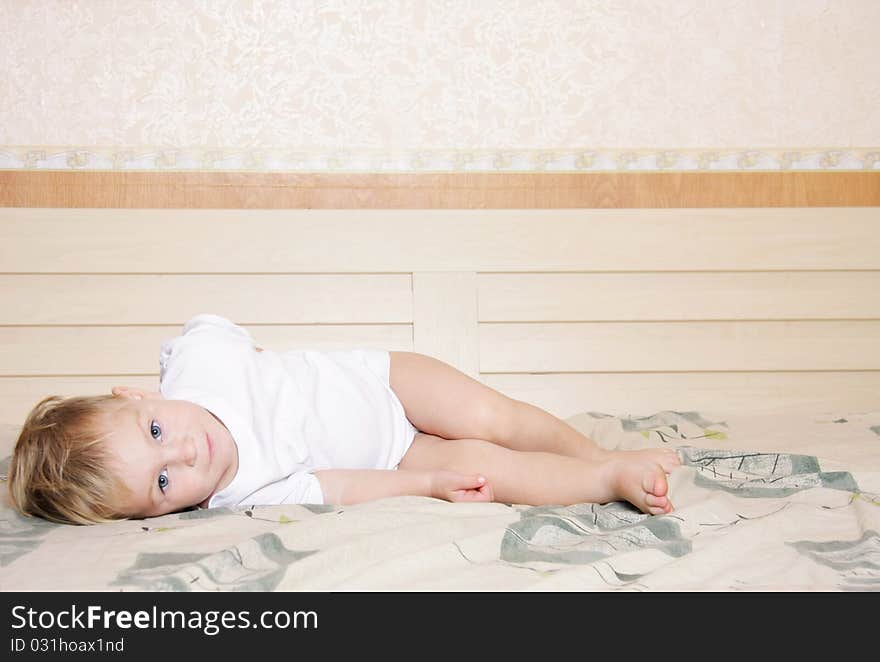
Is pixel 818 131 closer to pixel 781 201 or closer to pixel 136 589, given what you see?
pixel 781 201

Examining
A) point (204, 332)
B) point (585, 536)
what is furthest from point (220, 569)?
point (204, 332)

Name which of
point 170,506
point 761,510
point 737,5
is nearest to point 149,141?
point 170,506

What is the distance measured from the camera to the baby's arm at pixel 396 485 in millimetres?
1119

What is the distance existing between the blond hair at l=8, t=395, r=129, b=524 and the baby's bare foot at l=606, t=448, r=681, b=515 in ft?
1.93

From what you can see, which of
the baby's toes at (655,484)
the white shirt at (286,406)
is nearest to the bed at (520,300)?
the white shirt at (286,406)

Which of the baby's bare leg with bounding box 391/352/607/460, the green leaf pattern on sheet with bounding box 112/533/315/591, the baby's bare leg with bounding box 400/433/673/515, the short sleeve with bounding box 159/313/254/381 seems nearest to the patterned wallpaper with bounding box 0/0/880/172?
the short sleeve with bounding box 159/313/254/381

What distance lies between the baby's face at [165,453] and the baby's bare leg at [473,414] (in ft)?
1.03

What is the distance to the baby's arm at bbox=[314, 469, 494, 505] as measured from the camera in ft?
3.67

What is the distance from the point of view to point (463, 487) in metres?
1.12

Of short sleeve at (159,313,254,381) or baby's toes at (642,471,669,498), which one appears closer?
baby's toes at (642,471,669,498)

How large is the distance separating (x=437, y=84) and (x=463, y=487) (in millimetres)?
1093

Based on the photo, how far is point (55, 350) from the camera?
1.84m

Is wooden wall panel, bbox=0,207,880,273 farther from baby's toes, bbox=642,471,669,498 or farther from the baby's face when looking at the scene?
baby's toes, bbox=642,471,669,498
